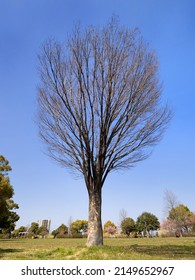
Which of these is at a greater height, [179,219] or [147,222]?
[147,222]

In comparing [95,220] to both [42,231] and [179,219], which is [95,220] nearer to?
[179,219]

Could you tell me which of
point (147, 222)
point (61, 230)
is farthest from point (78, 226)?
point (147, 222)

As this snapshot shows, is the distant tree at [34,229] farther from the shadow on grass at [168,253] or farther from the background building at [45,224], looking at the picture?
the shadow on grass at [168,253]

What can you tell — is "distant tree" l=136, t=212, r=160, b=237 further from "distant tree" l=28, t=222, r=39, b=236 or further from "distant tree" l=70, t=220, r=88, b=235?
"distant tree" l=28, t=222, r=39, b=236

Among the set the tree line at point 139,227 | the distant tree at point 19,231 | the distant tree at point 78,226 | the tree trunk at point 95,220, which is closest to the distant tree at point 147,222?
the tree line at point 139,227

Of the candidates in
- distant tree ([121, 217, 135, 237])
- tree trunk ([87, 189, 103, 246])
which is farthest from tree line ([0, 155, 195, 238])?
tree trunk ([87, 189, 103, 246])

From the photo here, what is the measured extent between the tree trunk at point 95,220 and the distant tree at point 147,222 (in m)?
42.0

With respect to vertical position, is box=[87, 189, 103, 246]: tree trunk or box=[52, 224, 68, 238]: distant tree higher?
box=[52, 224, 68, 238]: distant tree

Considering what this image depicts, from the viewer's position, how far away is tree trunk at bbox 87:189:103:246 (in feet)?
25.3

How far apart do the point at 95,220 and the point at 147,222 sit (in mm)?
42808

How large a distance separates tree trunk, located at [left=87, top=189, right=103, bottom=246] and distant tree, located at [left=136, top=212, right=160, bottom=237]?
138 ft

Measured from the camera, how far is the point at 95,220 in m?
→ 7.93
